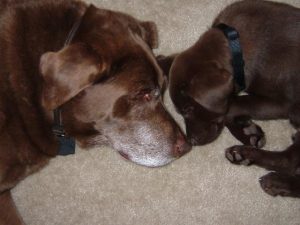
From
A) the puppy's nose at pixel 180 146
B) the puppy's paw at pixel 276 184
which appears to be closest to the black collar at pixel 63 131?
the puppy's nose at pixel 180 146

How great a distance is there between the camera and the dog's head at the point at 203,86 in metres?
2.21

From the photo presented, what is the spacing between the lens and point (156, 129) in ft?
6.95

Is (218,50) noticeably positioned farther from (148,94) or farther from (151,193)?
(151,193)

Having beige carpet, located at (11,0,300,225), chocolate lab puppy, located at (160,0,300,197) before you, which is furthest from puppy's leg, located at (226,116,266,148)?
beige carpet, located at (11,0,300,225)

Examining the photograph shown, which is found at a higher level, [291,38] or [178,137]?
[291,38]

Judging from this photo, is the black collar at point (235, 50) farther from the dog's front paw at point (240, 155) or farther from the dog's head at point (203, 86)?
the dog's front paw at point (240, 155)

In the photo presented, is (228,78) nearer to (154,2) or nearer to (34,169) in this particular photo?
(154,2)

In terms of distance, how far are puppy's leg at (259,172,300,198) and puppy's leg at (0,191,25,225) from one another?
47.8 inches

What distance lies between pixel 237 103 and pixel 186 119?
262 mm

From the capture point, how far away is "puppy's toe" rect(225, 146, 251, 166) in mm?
2457

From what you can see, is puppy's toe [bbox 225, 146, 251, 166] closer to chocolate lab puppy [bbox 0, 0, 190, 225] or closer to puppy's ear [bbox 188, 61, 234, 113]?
puppy's ear [bbox 188, 61, 234, 113]

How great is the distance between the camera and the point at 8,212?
2359 mm

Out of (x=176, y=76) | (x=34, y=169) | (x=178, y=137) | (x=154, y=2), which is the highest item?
(x=154, y=2)

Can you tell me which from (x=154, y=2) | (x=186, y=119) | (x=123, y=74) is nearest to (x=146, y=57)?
(x=123, y=74)
